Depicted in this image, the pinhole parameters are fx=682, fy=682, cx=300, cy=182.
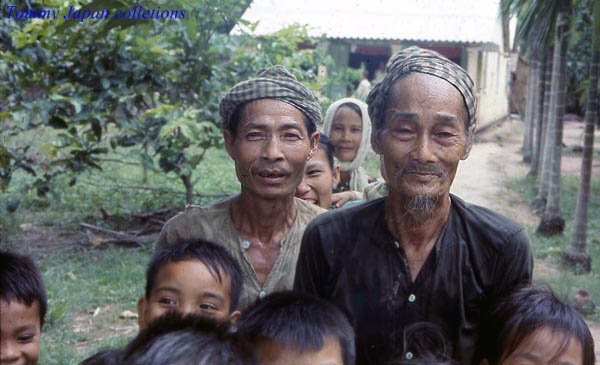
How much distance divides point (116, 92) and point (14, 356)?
178 inches

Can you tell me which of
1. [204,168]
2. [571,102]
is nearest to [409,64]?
[204,168]

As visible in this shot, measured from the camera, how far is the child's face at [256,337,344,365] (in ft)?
5.82

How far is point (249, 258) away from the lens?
8.37 feet

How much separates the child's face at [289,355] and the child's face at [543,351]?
0.61m

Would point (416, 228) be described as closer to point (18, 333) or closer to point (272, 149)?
point (272, 149)

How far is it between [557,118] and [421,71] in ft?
23.6

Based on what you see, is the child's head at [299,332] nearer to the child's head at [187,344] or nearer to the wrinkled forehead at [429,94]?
the child's head at [187,344]

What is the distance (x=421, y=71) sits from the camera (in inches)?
81.4

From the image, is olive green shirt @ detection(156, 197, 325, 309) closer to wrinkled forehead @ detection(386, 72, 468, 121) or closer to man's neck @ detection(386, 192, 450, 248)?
man's neck @ detection(386, 192, 450, 248)

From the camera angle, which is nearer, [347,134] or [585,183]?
[347,134]

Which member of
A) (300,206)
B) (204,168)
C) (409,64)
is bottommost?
(204,168)

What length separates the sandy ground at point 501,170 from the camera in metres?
10.9

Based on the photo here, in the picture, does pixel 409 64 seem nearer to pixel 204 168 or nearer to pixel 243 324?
pixel 243 324

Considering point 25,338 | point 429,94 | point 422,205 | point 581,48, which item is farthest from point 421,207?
point 581,48
